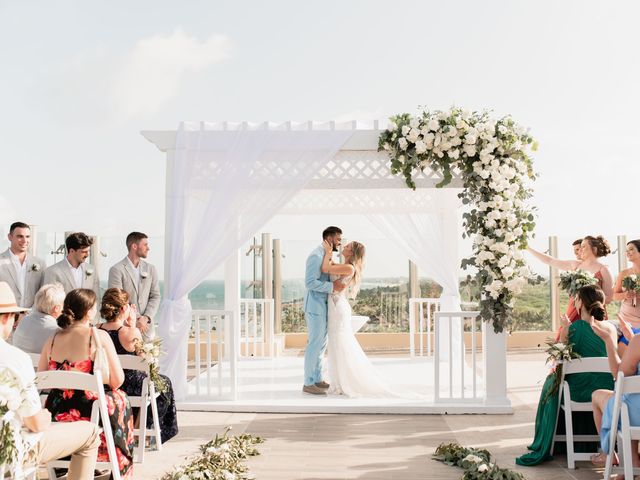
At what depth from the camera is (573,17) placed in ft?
39.2

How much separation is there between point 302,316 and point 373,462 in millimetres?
7649

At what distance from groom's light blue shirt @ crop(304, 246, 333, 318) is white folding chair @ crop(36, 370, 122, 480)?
10.7ft

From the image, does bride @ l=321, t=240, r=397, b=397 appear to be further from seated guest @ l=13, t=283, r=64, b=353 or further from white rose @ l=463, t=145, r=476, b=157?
seated guest @ l=13, t=283, r=64, b=353

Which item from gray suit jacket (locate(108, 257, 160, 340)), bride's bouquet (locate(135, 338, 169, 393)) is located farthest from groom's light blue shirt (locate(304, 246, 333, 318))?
bride's bouquet (locate(135, 338, 169, 393))

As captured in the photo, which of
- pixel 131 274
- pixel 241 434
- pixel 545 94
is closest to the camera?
pixel 241 434

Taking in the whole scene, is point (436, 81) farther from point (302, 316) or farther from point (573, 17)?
point (302, 316)

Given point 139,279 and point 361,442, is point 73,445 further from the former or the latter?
point 139,279

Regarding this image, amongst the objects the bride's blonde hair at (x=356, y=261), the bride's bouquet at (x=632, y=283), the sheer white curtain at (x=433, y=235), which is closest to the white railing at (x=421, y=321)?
the sheer white curtain at (x=433, y=235)

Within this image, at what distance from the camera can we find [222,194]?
6145 millimetres

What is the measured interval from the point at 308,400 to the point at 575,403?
8.82 ft

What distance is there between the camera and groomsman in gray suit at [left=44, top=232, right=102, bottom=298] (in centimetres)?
543

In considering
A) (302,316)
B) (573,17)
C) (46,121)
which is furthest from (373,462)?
(46,121)

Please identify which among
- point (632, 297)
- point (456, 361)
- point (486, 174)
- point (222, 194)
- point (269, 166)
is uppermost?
point (269, 166)

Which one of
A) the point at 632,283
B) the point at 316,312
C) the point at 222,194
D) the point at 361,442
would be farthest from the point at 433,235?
the point at 361,442
